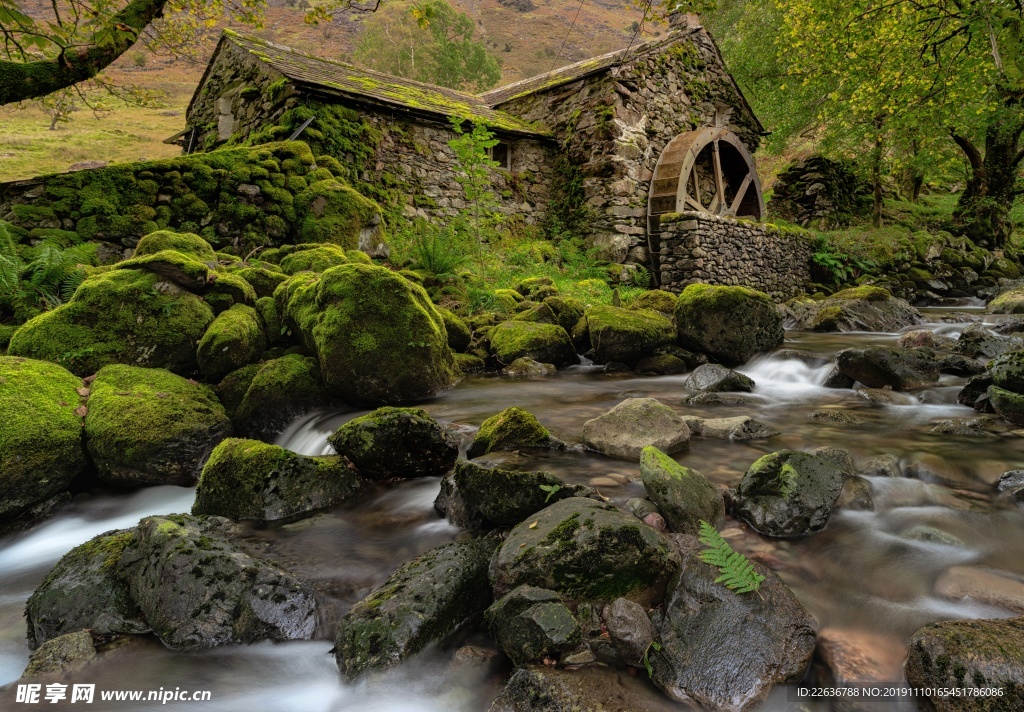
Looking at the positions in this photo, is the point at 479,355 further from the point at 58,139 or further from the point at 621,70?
the point at 58,139

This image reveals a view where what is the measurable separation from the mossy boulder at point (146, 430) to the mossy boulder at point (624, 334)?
15.5ft

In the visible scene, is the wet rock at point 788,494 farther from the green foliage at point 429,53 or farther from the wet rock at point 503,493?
the green foliage at point 429,53

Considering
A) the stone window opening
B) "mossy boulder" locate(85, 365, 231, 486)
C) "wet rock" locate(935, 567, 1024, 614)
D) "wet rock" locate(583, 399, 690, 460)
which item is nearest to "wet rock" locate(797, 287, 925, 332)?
the stone window opening

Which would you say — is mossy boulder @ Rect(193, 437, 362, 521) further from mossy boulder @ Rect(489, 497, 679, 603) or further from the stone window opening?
the stone window opening

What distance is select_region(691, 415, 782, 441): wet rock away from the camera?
3906 mm

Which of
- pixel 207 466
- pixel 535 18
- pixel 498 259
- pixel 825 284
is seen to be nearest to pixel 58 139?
pixel 498 259

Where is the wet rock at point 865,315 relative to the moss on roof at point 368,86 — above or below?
below

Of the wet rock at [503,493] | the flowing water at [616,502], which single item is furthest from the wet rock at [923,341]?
the wet rock at [503,493]

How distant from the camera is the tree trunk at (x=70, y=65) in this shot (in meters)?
5.11

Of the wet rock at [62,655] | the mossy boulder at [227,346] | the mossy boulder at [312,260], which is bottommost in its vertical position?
the wet rock at [62,655]

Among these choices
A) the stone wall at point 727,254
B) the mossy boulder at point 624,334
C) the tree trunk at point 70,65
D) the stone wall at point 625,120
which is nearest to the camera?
the tree trunk at point 70,65

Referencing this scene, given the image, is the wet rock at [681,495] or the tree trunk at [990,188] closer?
the wet rock at [681,495]

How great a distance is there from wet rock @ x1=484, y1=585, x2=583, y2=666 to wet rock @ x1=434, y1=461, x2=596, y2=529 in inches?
24.5

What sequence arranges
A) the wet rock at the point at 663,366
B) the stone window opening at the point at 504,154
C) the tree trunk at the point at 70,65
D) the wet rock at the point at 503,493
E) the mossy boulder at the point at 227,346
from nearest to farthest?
the wet rock at the point at 503,493 < the mossy boulder at the point at 227,346 < the tree trunk at the point at 70,65 < the wet rock at the point at 663,366 < the stone window opening at the point at 504,154
